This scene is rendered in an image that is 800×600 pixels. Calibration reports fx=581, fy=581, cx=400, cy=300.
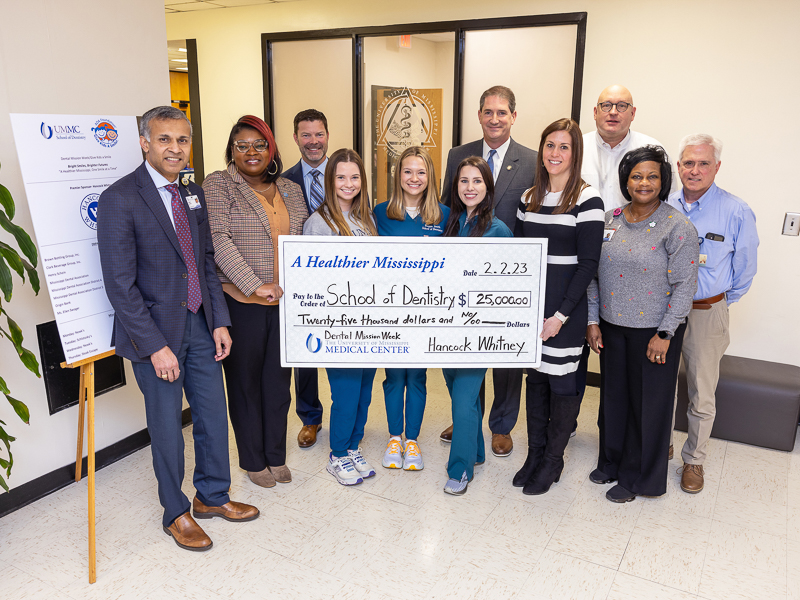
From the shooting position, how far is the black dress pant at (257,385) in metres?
2.83

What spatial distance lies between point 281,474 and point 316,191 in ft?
5.22

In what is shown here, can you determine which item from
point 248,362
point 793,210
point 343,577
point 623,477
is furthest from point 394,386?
point 793,210

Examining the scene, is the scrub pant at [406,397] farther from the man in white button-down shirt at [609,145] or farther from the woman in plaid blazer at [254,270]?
the man in white button-down shirt at [609,145]

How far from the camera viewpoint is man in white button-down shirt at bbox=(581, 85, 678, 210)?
3.24 m

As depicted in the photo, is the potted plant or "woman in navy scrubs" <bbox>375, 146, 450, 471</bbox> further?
"woman in navy scrubs" <bbox>375, 146, 450, 471</bbox>

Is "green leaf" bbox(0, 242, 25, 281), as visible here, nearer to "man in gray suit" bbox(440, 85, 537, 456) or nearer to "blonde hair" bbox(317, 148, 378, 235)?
"blonde hair" bbox(317, 148, 378, 235)

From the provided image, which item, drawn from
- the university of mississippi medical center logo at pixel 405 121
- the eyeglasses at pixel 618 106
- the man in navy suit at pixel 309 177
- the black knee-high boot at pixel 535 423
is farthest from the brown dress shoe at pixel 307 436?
the university of mississippi medical center logo at pixel 405 121

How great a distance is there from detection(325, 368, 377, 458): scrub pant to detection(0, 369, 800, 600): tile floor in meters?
0.22

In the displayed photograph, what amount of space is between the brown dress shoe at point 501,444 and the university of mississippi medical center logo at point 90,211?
7.83ft

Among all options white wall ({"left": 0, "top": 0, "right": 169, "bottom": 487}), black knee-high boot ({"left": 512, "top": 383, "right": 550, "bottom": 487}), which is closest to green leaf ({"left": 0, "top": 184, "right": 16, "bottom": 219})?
white wall ({"left": 0, "top": 0, "right": 169, "bottom": 487})

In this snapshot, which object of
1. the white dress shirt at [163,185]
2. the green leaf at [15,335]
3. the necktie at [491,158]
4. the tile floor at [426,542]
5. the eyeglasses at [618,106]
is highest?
the eyeglasses at [618,106]

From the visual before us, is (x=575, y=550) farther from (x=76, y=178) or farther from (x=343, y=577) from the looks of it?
(x=76, y=178)

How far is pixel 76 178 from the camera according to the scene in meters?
2.38

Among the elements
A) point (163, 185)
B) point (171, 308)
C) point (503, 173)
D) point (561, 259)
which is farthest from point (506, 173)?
point (171, 308)
